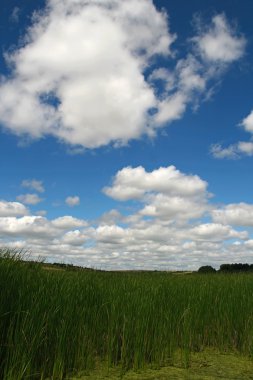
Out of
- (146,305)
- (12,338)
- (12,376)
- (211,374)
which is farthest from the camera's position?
(146,305)

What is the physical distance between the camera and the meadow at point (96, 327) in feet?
14.7

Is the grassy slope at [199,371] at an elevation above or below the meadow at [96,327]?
below

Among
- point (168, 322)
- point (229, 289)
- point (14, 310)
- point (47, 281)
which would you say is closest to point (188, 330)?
point (168, 322)

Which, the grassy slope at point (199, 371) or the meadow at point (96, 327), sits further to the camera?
the grassy slope at point (199, 371)

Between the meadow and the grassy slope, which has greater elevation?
the meadow

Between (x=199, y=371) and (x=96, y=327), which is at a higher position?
(x=96, y=327)

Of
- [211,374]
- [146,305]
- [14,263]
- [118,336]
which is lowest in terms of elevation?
[211,374]

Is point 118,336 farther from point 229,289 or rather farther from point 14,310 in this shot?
point 229,289

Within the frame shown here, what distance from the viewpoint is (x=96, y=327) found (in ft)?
17.8

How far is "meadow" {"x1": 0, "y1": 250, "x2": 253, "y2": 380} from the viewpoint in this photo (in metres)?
4.48

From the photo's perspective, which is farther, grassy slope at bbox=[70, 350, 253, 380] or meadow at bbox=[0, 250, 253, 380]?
grassy slope at bbox=[70, 350, 253, 380]

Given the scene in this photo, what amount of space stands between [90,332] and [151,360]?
84cm

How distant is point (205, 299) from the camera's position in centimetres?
713

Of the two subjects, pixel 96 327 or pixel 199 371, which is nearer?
pixel 199 371
